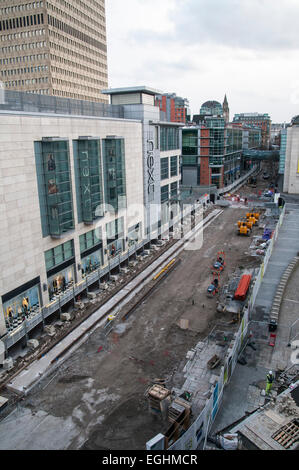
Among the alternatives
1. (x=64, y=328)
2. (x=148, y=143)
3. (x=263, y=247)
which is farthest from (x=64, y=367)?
(x=263, y=247)

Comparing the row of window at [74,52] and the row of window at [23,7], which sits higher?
the row of window at [23,7]

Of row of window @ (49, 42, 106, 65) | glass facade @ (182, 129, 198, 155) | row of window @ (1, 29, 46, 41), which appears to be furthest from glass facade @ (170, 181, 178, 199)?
row of window @ (1, 29, 46, 41)

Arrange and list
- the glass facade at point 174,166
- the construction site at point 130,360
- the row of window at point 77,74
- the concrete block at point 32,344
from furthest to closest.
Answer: the row of window at point 77,74, the glass facade at point 174,166, the concrete block at point 32,344, the construction site at point 130,360

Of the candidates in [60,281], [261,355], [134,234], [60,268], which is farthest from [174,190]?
[261,355]

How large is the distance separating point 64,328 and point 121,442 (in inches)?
514

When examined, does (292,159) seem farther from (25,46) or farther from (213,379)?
(213,379)

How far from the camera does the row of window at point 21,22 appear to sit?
274ft

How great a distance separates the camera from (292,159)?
8325 centimetres

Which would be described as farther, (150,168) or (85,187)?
(150,168)

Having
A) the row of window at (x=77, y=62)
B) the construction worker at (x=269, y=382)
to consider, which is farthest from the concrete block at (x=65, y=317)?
the row of window at (x=77, y=62)

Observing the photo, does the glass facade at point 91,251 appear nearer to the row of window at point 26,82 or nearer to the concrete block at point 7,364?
the concrete block at point 7,364

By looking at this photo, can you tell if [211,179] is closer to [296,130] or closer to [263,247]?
[296,130]

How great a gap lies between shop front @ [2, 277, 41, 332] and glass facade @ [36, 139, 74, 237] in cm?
475

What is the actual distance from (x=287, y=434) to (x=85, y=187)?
25480mm
